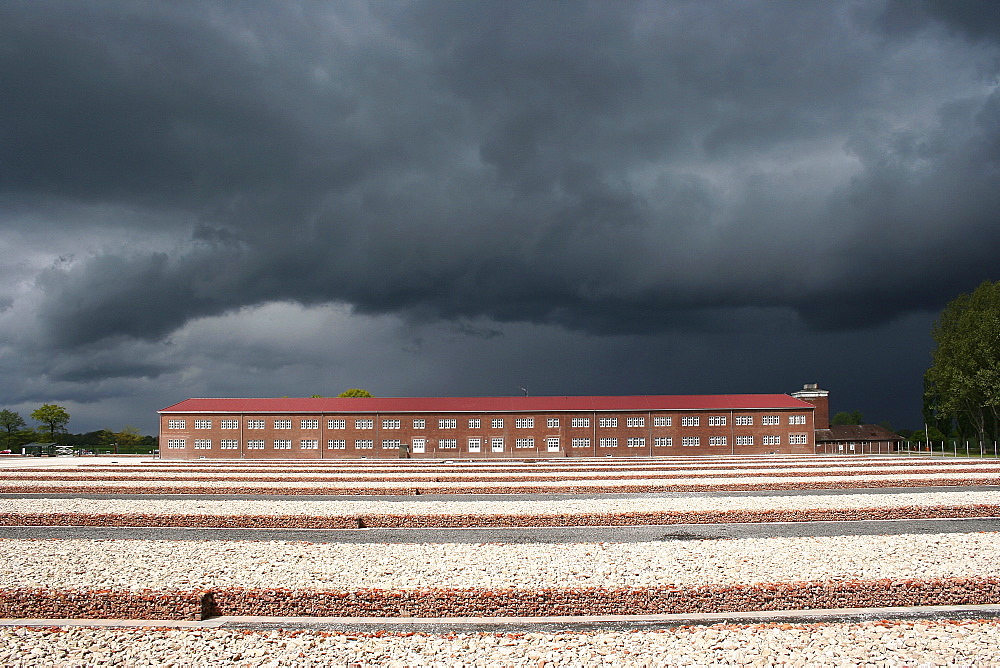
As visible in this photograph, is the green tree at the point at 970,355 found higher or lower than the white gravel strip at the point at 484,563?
higher

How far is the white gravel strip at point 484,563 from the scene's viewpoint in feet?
37.0

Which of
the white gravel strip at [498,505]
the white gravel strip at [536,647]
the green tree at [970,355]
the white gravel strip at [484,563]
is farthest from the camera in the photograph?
the green tree at [970,355]

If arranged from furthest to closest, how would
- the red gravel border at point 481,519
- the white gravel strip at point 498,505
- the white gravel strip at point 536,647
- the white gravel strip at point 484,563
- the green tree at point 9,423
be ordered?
1. the green tree at point 9,423
2. the white gravel strip at point 498,505
3. the red gravel border at point 481,519
4. the white gravel strip at point 484,563
5. the white gravel strip at point 536,647

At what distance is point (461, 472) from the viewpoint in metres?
37.6

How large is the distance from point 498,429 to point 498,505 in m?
40.6

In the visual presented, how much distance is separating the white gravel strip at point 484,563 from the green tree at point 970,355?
5432cm

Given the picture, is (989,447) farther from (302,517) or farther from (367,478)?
(302,517)

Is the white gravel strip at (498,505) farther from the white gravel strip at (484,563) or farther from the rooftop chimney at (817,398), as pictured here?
the rooftop chimney at (817,398)

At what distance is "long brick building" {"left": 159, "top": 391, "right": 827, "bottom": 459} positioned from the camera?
61969mm

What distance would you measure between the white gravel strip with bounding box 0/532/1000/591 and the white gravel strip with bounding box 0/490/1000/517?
5003 millimetres

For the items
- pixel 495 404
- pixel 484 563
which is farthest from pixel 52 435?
pixel 484 563

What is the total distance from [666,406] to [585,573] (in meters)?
52.6

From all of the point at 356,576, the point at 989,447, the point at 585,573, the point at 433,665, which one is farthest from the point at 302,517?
the point at 989,447

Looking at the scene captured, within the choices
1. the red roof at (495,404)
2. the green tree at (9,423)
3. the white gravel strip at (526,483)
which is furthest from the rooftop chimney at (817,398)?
the green tree at (9,423)
